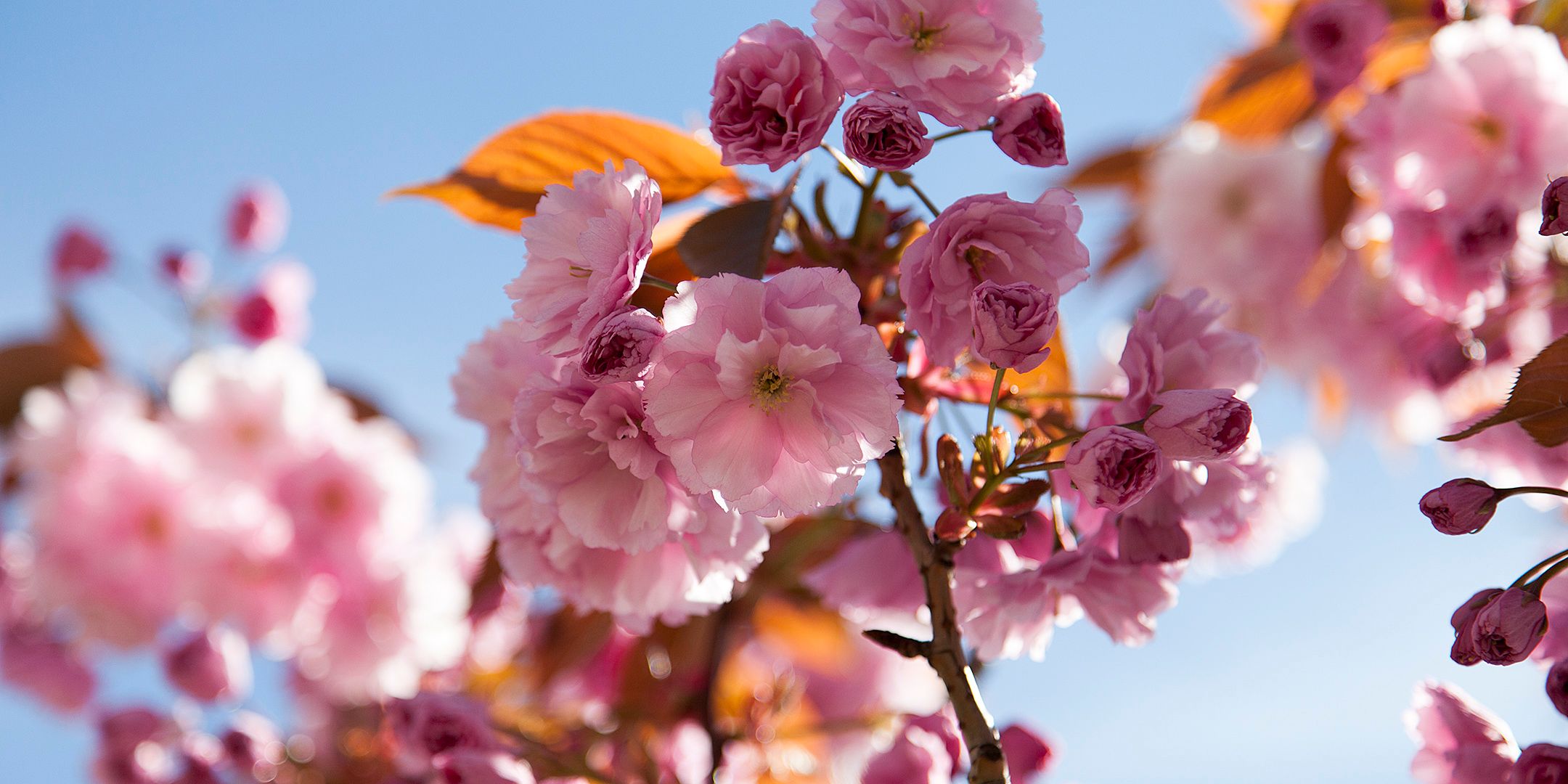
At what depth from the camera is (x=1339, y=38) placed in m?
1.20

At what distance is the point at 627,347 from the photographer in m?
0.48

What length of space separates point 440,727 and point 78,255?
212cm

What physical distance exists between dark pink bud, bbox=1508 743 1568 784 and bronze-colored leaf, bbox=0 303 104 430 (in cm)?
248

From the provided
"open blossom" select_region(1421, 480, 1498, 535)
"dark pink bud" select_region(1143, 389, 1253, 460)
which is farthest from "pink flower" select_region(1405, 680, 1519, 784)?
"dark pink bud" select_region(1143, 389, 1253, 460)

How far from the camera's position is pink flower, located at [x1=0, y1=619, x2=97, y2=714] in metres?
1.95

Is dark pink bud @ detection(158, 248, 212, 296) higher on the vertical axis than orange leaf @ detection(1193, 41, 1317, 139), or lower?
lower

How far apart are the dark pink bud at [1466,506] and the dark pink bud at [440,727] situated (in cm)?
64

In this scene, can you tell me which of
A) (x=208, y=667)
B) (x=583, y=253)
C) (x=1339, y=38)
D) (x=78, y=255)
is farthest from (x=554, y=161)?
(x=78, y=255)

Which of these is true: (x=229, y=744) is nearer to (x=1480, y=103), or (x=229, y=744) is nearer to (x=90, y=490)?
(x=90, y=490)

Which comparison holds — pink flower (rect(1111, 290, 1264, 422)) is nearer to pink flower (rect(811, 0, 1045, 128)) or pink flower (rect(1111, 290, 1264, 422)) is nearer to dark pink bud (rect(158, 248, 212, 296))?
pink flower (rect(811, 0, 1045, 128))

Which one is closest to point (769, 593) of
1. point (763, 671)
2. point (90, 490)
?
point (763, 671)

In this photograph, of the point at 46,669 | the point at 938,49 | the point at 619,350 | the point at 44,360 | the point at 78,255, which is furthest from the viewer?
the point at 78,255

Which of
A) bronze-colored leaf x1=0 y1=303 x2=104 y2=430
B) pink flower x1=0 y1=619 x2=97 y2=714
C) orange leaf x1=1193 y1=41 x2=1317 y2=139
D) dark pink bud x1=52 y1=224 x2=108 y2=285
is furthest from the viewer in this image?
dark pink bud x1=52 y1=224 x2=108 y2=285

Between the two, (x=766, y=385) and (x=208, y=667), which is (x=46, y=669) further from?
(x=766, y=385)
